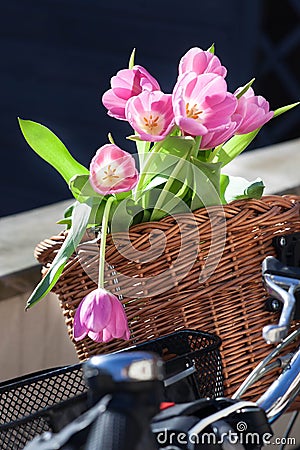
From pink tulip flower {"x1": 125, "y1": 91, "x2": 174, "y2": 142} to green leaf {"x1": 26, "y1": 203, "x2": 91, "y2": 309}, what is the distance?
0.12m

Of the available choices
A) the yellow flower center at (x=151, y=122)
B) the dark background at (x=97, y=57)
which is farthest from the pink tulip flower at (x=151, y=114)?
the dark background at (x=97, y=57)

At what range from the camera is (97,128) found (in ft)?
18.6

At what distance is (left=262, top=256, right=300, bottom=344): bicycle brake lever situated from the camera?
0.89m

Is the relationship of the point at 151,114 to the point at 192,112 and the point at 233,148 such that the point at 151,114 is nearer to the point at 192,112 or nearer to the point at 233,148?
the point at 192,112

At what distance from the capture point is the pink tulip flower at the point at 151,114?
0.98 meters

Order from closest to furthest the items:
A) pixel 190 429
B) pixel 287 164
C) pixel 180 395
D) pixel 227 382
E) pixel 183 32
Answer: pixel 190 429
pixel 180 395
pixel 227 382
pixel 287 164
pixel 183 32

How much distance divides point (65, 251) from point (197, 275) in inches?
6.7

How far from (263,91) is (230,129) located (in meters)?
4.81

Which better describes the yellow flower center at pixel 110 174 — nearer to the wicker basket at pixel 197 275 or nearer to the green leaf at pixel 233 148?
the wicker basket at pixel 197 275

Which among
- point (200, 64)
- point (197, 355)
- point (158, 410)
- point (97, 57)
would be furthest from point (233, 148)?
point (97, 57)

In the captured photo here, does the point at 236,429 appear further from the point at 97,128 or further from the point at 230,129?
the point at 97,128

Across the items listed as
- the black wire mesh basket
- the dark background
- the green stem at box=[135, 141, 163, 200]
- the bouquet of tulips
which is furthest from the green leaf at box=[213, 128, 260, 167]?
the dark background

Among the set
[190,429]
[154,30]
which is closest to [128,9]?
[154,30]

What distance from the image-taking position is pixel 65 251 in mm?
1042
